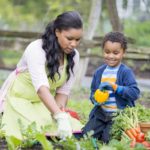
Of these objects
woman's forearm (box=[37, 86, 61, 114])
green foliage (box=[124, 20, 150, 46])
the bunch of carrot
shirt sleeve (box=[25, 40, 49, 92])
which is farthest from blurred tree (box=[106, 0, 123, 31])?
green foliage (box=[124, 20, 150, 46])

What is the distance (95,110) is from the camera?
5.69m

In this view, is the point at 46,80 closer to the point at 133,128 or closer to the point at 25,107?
the point at 25,107

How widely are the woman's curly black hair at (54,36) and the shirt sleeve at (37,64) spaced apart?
0.06 metres

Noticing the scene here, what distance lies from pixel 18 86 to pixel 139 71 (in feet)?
38.6

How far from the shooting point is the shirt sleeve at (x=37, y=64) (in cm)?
520

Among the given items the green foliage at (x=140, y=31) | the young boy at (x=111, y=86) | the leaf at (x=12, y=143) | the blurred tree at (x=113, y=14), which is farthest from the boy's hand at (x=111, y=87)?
the green foliage at (x=140, y=31)

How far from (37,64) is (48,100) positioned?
403 millimetres

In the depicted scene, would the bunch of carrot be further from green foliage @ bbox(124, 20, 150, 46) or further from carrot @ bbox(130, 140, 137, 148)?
green foliage @ bbox(124, 20, 150, 46)

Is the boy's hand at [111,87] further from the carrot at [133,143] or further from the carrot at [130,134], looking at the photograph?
the carrot at [133,143]

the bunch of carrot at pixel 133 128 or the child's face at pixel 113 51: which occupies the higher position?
the child's face at pixel 113 51

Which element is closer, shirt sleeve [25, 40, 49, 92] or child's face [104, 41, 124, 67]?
shirt sleeve [25, 40, 49, 92]

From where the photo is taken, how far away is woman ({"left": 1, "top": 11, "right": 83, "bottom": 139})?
518 centimetres

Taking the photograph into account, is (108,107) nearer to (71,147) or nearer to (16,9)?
(71,147)

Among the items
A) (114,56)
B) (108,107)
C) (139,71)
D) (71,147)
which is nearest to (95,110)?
(108,107)
